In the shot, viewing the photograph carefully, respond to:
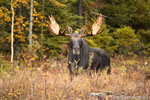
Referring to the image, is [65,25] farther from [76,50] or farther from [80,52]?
[76,50]

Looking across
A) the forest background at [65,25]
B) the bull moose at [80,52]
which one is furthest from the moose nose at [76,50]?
the forest background at [65,25]

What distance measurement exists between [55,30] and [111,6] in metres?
18.9

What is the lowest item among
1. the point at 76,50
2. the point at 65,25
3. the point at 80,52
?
the point at 80,52

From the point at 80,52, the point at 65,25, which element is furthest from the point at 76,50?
the point at 65,25

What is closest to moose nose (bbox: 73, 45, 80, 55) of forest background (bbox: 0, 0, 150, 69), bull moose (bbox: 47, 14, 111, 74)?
bull moose (bbox: 47, 14, 111, 74)

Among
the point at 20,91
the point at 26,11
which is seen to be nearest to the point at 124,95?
the point at 20,91

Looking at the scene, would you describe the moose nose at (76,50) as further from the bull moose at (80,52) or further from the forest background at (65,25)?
the forest background at (65,25)

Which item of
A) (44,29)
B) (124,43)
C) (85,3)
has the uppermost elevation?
(85,3)

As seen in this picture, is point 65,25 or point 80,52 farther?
point 65,25

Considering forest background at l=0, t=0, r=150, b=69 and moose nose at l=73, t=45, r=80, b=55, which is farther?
forest background at l=0, t=0, r=150, b=69

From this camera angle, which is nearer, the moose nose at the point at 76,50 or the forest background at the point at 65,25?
the moose nose at the point at 76,50

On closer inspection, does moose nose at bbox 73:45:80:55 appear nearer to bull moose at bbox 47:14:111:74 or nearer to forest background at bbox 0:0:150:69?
bull moose at bbox 47:14:111:74

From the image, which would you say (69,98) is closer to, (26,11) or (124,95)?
(124,95)

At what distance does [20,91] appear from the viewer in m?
3.95
